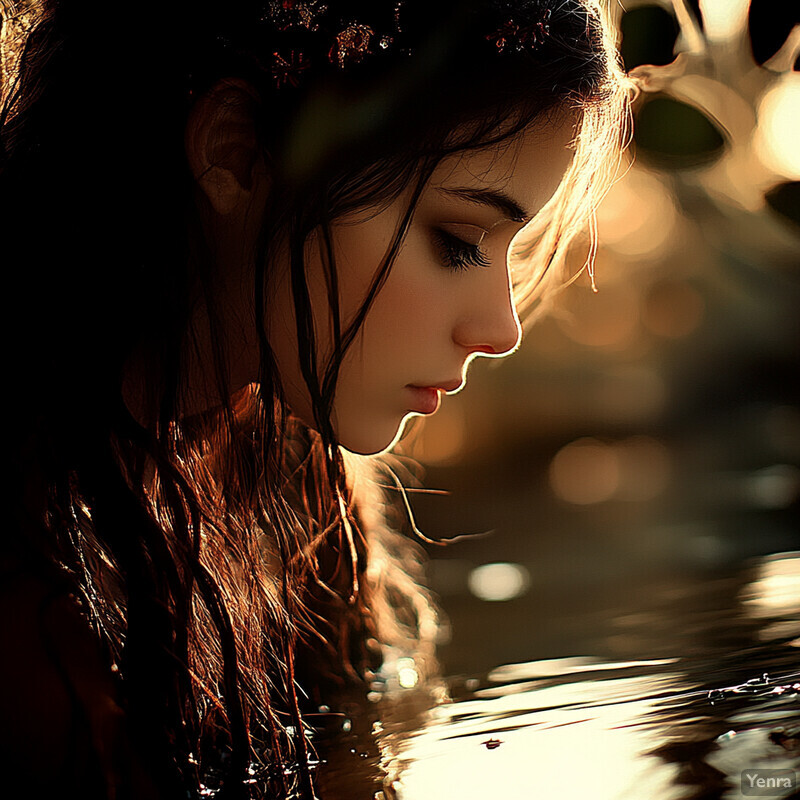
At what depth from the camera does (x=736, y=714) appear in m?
0.63

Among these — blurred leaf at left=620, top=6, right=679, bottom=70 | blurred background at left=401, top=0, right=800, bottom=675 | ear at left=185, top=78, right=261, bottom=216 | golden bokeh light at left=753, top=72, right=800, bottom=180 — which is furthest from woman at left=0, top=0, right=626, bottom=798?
golden bokeh light at left=753, top=72, right=800, bottom=180

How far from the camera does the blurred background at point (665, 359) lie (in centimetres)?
155

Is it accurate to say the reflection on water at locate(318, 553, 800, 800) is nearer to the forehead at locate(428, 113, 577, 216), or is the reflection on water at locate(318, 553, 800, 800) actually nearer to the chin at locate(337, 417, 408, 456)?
the chin at locate(337, 417, 408, 456)

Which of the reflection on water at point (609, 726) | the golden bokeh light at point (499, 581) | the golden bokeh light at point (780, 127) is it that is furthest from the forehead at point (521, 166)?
the golden bokeh light at point (780, 127)

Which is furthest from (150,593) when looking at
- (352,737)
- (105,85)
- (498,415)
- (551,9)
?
(498,415)

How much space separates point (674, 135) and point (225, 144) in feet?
4.34

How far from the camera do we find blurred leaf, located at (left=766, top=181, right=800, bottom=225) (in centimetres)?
204

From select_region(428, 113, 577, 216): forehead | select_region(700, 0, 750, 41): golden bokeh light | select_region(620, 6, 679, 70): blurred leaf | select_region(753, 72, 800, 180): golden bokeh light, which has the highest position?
select_region(700, 0, 750, 41): golden bokeh light

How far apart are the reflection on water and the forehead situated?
0.39 meters

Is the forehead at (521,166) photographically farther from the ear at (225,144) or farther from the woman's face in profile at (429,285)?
the ear at (225,144)

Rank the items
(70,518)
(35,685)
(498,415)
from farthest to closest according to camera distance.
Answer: (498,415)
(70,518)
(35,685)

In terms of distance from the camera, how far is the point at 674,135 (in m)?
1.88

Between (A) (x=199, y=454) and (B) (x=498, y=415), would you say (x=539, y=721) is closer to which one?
(A) (x=199, y=454)

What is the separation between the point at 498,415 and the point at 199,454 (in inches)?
38.6
